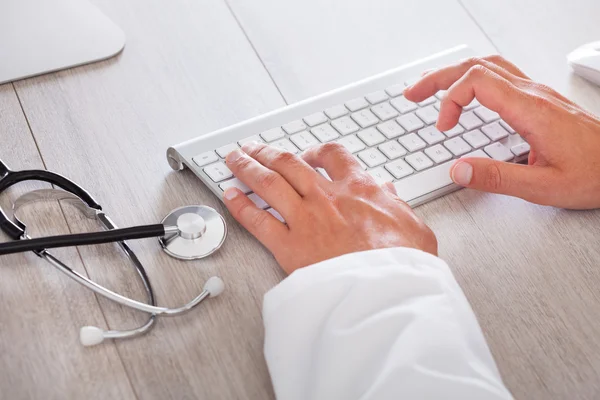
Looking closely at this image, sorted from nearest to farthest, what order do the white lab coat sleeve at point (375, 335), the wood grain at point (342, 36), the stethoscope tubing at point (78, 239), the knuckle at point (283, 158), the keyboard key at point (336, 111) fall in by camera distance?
the white lab coat sleeve at point (375, 335), the stethoscope tubing at point (78, 239), the knuckle at point (283, 158), the keyboard key at point (336, 111), the wood grain at point (342, 36)

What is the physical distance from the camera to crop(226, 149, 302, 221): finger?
79cm

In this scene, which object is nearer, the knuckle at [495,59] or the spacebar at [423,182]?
the spacebar at [423,182]

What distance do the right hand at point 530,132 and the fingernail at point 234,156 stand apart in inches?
10.0

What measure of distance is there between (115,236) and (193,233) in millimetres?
88

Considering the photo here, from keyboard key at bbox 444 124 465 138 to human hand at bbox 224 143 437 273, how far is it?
0.47 ft

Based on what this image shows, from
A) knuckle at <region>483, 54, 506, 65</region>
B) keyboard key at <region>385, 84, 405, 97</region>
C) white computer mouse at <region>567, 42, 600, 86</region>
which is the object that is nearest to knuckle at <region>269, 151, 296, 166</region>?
keyboard key at <region>385, 84, 405, 97</region>

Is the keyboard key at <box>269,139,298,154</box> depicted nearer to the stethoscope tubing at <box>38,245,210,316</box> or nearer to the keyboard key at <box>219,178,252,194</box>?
the keyboard key at <box>219,178,252,194</box>

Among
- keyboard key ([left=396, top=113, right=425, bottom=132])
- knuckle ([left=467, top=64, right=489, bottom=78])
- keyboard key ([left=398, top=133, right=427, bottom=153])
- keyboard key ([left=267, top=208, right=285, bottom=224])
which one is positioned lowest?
keyboard key ([left=267, top=208, right=285, bottom=224])

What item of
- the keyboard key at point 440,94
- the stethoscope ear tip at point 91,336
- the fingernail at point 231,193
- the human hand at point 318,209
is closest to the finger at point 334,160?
the human hand at point 318,209

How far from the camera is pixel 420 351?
62 centimetres

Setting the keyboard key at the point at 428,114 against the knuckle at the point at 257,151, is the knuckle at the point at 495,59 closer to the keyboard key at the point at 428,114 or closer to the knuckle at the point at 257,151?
the keyboard key at the point at 428,114

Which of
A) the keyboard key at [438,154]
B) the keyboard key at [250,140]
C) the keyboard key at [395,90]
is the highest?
the keyboard key at [395,90]

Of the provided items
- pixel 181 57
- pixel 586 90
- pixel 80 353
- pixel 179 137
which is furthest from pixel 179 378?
pixel 586 90

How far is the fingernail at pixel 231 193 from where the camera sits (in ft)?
2.61
